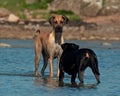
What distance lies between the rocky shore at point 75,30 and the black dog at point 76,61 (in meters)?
26.0

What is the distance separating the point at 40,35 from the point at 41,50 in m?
0.48

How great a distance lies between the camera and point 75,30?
4778cm

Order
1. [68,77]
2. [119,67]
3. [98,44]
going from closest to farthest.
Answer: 1. [68,77]
2. [119,67]
3. [98,44]

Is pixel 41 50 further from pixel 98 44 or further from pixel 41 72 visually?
pixel 98 44

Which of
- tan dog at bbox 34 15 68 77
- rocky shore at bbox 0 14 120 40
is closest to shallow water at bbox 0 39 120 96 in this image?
tan dog at bbox 34 15 68 77

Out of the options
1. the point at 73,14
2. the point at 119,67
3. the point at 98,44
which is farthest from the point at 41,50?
the point at 73,14

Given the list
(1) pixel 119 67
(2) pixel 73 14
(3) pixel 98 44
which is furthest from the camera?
(2) pixel 73 14

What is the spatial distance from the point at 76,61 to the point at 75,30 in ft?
94.8

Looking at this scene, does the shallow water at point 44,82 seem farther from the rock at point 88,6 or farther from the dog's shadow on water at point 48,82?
the rock at point 88,6

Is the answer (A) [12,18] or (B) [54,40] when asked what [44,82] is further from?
(A) [12,18]

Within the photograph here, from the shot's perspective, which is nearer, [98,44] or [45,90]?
[45,90]

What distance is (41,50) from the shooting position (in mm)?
22641

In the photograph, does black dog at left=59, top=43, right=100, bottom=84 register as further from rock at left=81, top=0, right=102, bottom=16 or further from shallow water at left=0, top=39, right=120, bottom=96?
rock at left=81, top=0, right=102, bottom=16

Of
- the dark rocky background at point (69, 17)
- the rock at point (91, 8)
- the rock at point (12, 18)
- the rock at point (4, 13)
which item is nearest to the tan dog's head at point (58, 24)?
the dark rocky background at point (69, 17)
